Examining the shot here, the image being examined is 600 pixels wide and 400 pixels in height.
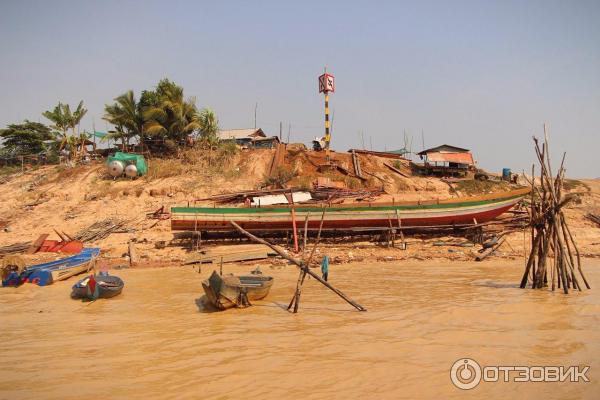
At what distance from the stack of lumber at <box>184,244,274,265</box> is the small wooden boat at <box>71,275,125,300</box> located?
563cm

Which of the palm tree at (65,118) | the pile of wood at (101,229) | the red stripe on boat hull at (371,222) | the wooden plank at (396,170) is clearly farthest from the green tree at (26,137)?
the wooden plank at (396,170)

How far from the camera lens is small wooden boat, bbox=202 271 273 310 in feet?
36.5

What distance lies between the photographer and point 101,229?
23.3 meters

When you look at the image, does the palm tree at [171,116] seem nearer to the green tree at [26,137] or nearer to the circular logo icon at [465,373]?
the green tree at [26,137]

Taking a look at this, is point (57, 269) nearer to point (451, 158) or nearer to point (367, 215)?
point (367, 215)

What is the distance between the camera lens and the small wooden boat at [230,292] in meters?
11.1

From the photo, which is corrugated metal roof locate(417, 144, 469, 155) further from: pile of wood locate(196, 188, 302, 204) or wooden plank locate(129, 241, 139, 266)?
wooden plank locate(129, 241, 139, 266)

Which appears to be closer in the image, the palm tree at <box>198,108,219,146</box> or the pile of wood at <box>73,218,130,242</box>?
the pile of wood at <box>73,218,130,242</box>

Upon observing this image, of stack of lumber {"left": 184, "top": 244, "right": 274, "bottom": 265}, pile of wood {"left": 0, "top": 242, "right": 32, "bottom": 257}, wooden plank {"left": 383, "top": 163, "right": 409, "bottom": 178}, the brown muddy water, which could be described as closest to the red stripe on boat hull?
stack of lumber {"left": 184, "top": 244, "right": 274, "bottom": 265}

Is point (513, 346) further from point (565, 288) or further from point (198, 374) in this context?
point (198, 374)

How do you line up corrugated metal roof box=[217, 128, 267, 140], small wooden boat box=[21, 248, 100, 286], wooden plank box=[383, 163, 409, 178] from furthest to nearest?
corrugated metal roof box=[217, 128, 267, 140]
wooden plank box=[383, 163, 409, 178]
small wooden boat box=[21, 248, 100, 286]

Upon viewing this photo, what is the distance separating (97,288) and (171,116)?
21.8 m

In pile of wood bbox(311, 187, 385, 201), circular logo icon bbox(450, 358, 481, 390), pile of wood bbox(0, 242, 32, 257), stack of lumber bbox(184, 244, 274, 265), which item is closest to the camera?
circular logo icon bbox(450, 358, 481, 390)

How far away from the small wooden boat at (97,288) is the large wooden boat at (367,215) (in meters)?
8.25
